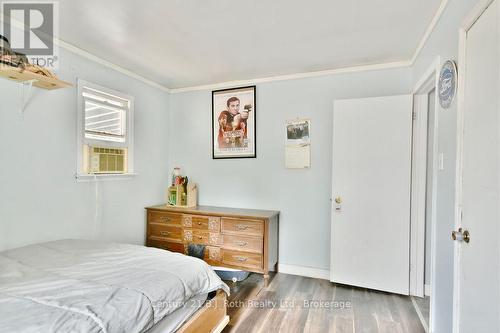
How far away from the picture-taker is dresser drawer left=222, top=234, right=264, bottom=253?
2814mm

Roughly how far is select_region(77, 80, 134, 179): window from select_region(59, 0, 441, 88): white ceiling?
0.39 meters

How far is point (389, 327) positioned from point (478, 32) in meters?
2.08

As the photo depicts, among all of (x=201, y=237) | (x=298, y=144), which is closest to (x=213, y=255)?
(x=201, y=237)

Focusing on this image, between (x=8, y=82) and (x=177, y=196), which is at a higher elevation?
(x=8, y=82)

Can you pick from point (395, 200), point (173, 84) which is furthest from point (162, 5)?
point (395, 200)

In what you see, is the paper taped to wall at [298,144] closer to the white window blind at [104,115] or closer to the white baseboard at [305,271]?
the white baseboard at [305,271]

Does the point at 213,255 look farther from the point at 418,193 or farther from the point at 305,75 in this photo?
the point at 305,75

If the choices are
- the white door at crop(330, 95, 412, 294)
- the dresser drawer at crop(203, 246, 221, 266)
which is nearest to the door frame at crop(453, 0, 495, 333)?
the white door at crop(330, 95, 412, 294)

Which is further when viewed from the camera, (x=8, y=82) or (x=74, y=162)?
(x=74, y=162)

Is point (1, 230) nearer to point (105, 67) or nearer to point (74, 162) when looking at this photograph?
point (74, 162)

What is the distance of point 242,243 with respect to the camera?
9.44 ft

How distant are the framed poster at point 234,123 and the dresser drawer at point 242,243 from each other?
40.3 inches

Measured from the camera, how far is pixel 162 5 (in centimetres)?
185

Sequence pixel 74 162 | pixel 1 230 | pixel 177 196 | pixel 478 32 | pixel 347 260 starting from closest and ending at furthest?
pixel 478 32, pixel 1 230, pixel 74 162, pixel 347 260, pixel 177 196
